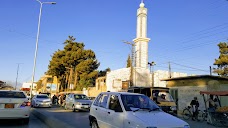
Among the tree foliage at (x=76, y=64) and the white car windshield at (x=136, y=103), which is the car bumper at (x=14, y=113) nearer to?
the white car windshield at (x=136, y=103)

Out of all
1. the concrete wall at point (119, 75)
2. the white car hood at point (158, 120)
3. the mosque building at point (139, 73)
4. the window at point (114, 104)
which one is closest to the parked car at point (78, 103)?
the window at point (114, 104)

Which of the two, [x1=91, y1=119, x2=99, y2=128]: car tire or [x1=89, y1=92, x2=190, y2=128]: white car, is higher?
[x1=89, y1=92, x2=190, y2=128]: white car

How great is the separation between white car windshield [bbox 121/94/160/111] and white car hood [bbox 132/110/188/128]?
459 millimetres

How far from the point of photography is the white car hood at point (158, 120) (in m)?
6.38

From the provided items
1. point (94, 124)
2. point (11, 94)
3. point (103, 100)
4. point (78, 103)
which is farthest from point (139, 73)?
point (103, 100)

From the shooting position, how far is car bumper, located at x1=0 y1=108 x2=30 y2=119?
11139 mm

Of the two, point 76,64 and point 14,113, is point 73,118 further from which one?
point 76,64

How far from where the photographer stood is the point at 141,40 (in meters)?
59.5

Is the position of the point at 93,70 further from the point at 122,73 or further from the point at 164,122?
the point at 164,122

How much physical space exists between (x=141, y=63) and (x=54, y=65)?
922 inches

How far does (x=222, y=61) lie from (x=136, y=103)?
1543 inches

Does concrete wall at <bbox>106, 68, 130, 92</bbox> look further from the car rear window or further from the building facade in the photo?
the car rear window

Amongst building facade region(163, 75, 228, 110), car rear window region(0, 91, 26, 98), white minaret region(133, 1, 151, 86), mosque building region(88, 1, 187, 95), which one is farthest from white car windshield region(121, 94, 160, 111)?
white minaret region(133, 1, 151, 86)

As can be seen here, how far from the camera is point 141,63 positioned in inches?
2306
